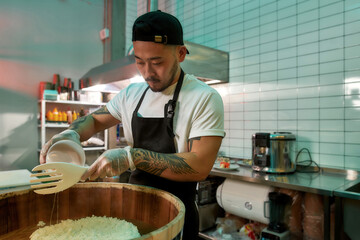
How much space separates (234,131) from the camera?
3.08 meters

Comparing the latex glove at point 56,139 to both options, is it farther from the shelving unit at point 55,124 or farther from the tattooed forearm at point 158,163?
the shelving unit at point 55,124

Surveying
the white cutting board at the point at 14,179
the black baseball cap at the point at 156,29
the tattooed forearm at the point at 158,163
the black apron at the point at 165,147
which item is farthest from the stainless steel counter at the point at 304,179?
the white cutting board at the point at 14,179

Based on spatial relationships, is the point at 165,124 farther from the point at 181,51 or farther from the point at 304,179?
the point at 304,179

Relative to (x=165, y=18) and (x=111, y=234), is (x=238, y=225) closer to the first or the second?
(x=111, y=234)

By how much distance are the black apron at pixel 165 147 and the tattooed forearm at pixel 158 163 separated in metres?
0.18

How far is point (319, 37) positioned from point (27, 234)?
267 centimetres

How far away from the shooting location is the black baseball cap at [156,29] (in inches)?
39.3

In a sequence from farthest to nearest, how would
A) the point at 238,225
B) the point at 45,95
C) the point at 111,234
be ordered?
the point at 45,95 → the point at 238,225 → the point at 111,234

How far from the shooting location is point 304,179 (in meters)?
2.02

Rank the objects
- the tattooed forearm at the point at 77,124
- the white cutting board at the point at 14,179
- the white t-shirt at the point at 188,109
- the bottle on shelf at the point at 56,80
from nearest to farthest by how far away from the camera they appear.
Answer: the white t-shirt at the point at 188,109
the tattooed forearm at the point at 77,124
the white cutting board at the point at 14,179
the bottle on shelf at the point at 56,80

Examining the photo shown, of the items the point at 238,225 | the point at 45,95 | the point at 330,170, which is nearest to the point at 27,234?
the point at 238,225

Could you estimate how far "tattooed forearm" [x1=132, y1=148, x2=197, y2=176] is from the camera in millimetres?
943

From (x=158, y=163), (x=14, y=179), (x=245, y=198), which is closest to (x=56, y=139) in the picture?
(x=158, y=163)

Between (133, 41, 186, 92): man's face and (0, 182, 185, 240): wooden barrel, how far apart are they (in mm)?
475
